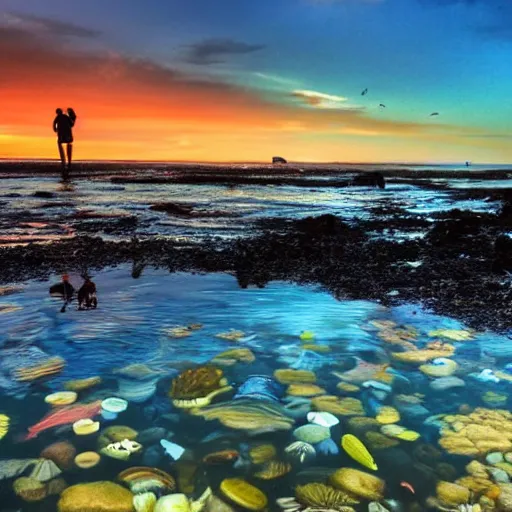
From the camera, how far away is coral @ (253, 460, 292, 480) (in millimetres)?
2754

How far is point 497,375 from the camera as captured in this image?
3.98m

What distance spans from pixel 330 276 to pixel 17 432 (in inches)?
200

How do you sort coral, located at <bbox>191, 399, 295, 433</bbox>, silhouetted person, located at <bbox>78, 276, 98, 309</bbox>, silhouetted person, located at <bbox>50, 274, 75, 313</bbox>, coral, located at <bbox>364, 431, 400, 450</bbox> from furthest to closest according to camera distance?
silhouetted person, located at <bbox>50, 274, 75, 313</bbox> → silhouetted person, located at <bbox>78, 276, 98, 309</bbox> → coral, located at <bbox>191, 399, 295, 433</bbox> → coral, located at <bbox>364, 431, 400, 450</bbox>

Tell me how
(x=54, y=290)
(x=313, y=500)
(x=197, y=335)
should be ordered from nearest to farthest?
(x=313, y=500), (x=197, y=335), (x=54, y=290)

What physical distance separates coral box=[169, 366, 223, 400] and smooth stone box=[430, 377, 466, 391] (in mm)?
1716

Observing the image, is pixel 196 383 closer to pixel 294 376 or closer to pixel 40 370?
pixel 294 376

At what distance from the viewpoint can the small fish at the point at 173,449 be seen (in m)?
2.93

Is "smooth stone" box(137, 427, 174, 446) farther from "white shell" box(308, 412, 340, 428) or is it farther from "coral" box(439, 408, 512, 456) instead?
"coral" box(439, 408, 512, 456)

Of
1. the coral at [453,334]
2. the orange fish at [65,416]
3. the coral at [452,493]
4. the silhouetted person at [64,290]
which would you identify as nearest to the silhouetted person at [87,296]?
the silhouetted person at [64,290]

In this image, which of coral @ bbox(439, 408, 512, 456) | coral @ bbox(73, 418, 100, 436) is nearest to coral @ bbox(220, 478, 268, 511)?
coral @ bbox(73, 418, 100, 436)

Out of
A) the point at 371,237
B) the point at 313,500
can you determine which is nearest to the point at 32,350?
the point at 313,500

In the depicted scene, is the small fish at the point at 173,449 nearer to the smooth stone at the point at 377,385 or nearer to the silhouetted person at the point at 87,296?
the smooth stone at the point at 377,385

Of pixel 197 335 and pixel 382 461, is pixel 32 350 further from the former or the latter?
pixel 382 461

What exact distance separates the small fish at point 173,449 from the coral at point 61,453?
0.54 m
